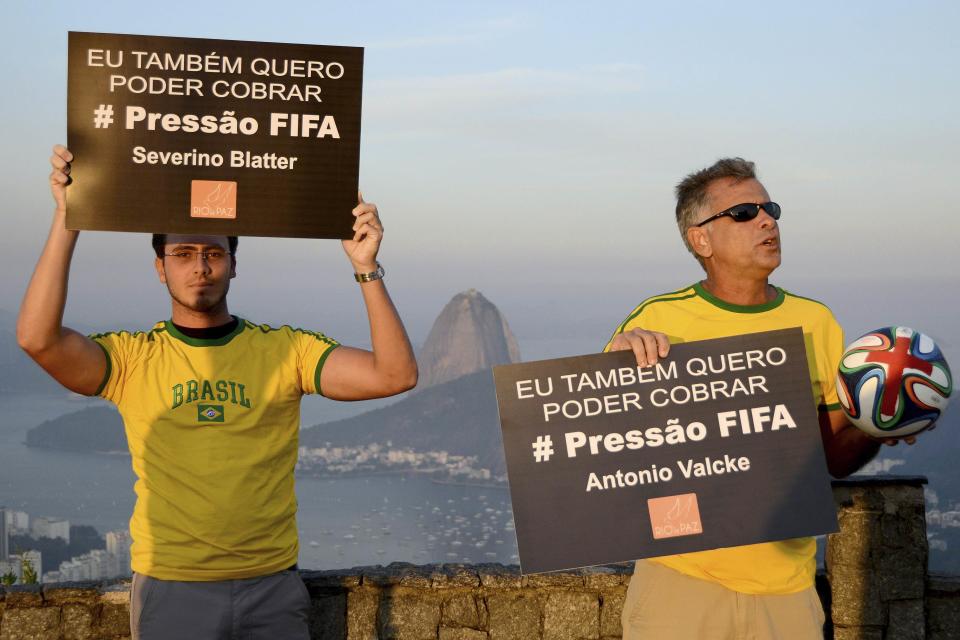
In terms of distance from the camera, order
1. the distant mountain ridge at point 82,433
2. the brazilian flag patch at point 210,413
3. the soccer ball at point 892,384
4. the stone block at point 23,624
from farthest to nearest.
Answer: the distant mountain ridge at point 82,433
the stone block at point 23,624
the brazilian flag patch at point 210,413
the soccer ball at point 892,384

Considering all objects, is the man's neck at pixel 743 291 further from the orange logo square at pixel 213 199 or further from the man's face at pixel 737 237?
the orange logo square at pixel 213 199

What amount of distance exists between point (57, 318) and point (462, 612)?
2.37m

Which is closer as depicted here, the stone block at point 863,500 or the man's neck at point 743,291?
the man's neck at point 743,291

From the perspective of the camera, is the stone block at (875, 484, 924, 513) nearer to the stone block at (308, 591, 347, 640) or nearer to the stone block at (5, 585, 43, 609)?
the stone block at (308, 591, 347, 640)

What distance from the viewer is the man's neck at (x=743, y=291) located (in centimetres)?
358

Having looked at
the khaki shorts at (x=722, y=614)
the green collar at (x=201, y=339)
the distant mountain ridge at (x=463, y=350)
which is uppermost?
the distant mountain ridge at (x=463, y=350)

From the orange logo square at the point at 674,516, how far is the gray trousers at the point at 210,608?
124 centimetres

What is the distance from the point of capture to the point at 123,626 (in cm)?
458

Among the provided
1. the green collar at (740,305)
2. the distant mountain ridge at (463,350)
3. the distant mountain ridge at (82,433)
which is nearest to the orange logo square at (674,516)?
the green collar at (740,305)

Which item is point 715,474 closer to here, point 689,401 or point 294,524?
point 689,401

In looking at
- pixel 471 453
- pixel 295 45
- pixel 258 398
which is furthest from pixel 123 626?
pixel 471 453

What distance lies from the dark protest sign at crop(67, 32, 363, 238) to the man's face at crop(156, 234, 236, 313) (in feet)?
0.29

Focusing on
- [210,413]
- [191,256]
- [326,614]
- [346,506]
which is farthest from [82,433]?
[210,413]

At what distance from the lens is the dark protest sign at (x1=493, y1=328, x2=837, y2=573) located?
3.29 metres
